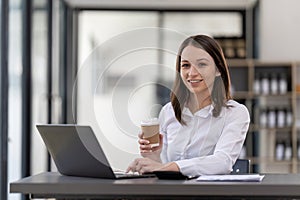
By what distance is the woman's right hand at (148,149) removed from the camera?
2.04 m

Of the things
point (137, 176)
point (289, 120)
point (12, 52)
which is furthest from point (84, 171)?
point (289, 120)

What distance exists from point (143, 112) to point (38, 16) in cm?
396

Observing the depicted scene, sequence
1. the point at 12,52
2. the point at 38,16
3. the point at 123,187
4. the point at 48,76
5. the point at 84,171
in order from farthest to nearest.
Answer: the point at 48,76, the point at 38,16, the point at 12,52, the point at 84,171, the point at 123,187

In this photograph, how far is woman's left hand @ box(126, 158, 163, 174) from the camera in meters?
1.96

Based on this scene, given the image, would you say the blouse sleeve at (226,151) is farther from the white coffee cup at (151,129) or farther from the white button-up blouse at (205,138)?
the white coffee cup at (151,129)

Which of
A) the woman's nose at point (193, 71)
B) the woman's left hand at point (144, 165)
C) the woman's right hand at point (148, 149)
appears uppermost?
the woman's nose at point (193, 71)

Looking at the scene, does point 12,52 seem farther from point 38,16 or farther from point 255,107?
point 255,107

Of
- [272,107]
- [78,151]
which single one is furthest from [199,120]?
[272,107]

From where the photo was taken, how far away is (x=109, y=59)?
2506 millimetres

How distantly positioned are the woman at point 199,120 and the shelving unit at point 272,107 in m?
5.00

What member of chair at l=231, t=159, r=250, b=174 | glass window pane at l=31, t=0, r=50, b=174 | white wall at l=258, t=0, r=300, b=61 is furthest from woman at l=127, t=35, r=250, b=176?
white wall at l=258, t=0, r=300, b=61

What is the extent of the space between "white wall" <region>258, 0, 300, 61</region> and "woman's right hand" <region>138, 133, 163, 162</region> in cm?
548

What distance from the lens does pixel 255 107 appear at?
7.38 metres

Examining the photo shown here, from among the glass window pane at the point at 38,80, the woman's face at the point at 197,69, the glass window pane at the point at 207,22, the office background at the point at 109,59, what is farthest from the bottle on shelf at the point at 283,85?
the woman's face at the point at 197,69
